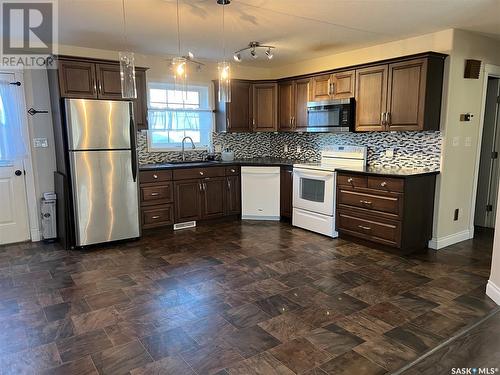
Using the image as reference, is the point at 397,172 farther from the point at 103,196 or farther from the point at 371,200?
the point at 103,196

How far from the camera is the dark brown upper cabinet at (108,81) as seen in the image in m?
4.20

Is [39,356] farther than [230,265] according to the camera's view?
No

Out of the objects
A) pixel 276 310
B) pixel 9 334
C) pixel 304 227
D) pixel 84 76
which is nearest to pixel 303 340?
pixel 276 310

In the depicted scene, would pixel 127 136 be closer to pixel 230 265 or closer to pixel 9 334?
pixel 230 265

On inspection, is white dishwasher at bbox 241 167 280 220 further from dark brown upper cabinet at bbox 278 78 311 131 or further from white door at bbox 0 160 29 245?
white door at bbox 0 160 29 245

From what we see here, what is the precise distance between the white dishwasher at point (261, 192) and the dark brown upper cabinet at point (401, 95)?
5.07 ft

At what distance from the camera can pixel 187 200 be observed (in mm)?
5059

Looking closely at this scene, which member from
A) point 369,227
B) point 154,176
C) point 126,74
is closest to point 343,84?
point 369,227

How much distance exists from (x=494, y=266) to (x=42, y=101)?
5093mm

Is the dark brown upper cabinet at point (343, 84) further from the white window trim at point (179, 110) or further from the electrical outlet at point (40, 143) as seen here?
the electrical outlet at point (40, 143)

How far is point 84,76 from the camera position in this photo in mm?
4117

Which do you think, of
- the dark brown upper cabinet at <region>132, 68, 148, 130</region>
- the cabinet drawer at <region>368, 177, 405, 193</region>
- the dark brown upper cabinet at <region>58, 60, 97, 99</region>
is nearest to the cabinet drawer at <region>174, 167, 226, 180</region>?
the dark brown upper cabinet at <region>132, 68, 148, 130</region>

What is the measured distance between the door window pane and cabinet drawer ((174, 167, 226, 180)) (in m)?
1.21

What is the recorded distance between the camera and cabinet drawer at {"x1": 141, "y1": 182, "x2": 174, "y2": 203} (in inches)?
185
